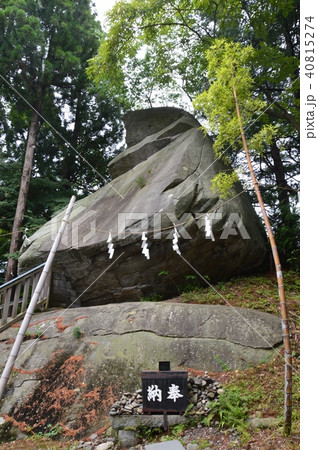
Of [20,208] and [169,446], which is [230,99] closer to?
[169,446]

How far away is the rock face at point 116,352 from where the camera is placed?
5266 mm

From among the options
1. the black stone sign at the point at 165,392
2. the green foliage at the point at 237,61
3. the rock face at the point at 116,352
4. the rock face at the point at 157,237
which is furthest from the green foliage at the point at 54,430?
the green foliage at the point at 237,61

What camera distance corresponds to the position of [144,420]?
14.2 ft

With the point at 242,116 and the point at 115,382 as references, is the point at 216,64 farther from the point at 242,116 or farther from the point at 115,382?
the point at 115,382

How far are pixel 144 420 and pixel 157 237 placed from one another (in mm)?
4077

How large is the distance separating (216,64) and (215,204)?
314 cm

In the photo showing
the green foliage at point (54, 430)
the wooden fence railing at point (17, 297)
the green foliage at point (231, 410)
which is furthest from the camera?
the wooden fence railing at point (17, 297)

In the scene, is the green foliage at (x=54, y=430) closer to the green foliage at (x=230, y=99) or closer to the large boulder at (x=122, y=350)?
the large boulder at (x=122, y=350)

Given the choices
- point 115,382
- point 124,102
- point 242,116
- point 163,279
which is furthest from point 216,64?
point 124,102

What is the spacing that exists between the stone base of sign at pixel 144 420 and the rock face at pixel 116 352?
0.50 metres

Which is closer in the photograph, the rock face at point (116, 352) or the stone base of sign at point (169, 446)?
the stone base of sign at point (169, 446)

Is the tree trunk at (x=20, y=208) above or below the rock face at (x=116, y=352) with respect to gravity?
above

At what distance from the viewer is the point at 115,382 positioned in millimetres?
5391

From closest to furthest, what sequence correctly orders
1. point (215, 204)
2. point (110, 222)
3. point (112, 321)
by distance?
point (112, 321)
point (215, 204)
point (110, 222)
